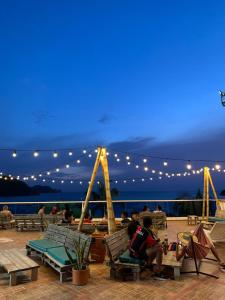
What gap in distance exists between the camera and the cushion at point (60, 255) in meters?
5.00

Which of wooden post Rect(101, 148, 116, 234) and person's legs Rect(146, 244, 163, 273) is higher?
wooden post Rect(101, 148, 116, 234)

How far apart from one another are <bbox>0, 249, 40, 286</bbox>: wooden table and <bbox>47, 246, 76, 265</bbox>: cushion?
14.0 inches

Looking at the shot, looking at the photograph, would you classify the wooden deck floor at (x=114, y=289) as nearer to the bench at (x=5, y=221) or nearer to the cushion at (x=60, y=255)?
the cushion at (x=60, y=255)

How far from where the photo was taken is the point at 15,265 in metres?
5.03

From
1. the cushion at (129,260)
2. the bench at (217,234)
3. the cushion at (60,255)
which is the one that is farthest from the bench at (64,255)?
the bench at (217,234)

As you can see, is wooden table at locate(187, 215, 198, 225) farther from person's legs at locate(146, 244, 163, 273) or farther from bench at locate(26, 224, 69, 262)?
person's legs at locate(146, 244, 163, 273)

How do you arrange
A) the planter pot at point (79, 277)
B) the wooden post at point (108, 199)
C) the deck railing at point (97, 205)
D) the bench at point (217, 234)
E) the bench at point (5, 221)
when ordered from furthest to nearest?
the deck railing at point (97, 205) → the bench at point (5, 221) → the bench at point (217, 234) → the wooden post at point (108, 199) → the planter pot at point (79, 277)

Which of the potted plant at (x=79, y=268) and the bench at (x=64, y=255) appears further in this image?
the bench at (x=64, y=255)

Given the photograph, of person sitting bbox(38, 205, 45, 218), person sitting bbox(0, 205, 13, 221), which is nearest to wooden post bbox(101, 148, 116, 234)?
person sitting bbox(38, 205, 45, 218)

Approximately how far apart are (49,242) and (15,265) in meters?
1.59

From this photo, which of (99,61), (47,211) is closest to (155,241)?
(47,211)

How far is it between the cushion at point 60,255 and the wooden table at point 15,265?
35cm

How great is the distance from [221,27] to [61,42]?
8.10 metres

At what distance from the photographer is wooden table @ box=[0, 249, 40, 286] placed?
487cm
